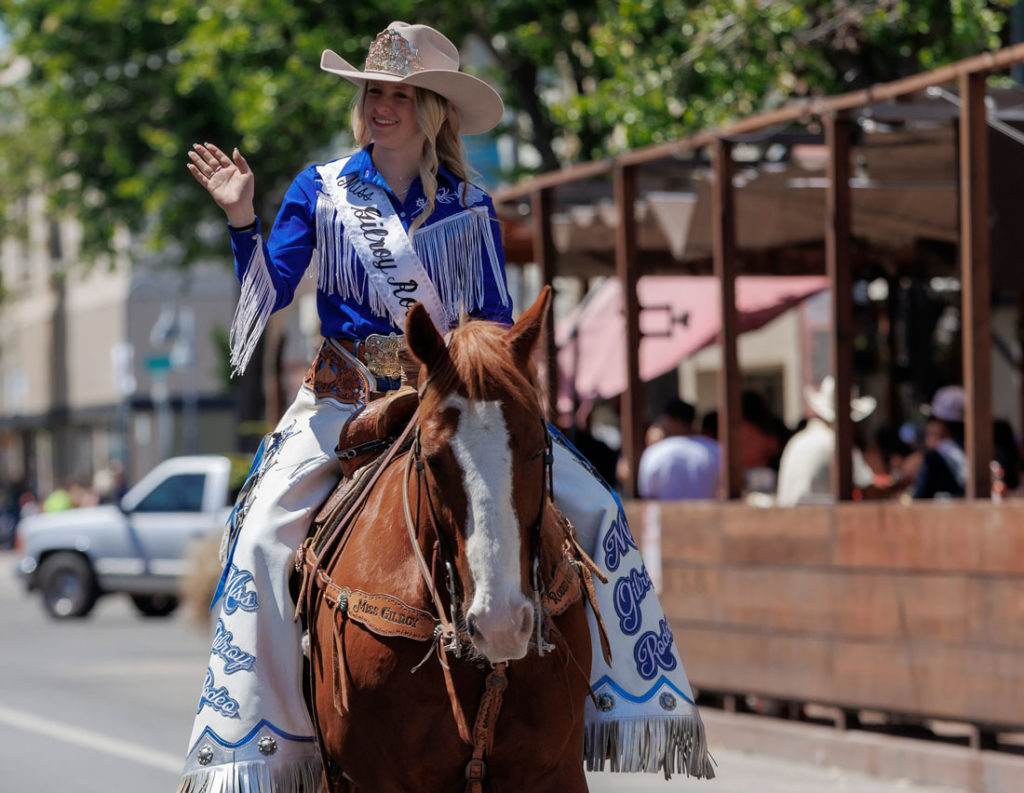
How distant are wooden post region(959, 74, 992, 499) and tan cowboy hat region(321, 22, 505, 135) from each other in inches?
181

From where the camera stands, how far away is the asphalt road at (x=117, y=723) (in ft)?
33.4

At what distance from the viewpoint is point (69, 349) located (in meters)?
57.8

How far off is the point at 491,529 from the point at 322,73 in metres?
16.8

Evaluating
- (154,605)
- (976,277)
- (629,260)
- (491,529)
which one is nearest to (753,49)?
(629,260)

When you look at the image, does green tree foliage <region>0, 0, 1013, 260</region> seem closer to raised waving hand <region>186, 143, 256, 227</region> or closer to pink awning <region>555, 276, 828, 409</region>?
pink awning <region>555, 276, 828, 409</region>

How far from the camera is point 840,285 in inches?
419

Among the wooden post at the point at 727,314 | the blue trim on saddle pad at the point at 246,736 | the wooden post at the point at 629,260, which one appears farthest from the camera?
the wooden post at the point at 629,260

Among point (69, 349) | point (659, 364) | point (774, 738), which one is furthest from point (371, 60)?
point (69, 349)

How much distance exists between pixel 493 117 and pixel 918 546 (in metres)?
4.99

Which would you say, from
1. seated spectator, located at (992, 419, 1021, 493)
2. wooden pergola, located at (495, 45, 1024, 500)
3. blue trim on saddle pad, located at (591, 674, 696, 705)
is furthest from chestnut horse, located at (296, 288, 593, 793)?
seated spectator, located at (992, 419, 1021, 493)

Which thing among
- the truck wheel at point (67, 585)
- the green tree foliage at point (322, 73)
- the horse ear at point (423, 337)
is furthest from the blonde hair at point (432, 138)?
the truck wheel at point (67, 585)

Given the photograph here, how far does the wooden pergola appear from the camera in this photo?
9531mm

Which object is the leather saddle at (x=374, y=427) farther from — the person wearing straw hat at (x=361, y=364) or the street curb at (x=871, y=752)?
the street curb at (x=871, y=752)

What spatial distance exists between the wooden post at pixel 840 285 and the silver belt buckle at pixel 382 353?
5627 mm
